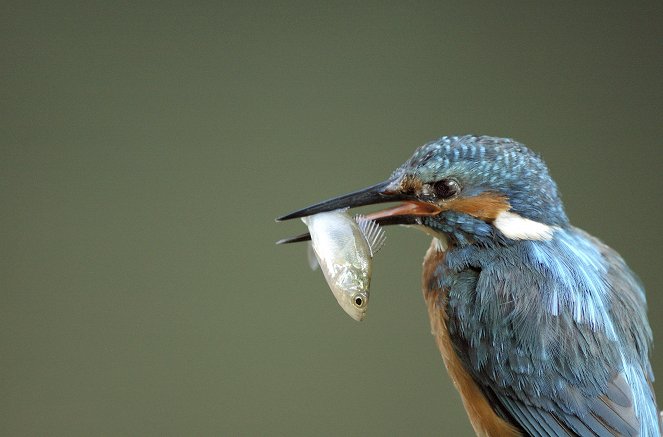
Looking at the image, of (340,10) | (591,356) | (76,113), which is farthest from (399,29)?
(591,356)

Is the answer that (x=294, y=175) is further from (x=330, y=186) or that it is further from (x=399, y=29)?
(x=399, y=29)

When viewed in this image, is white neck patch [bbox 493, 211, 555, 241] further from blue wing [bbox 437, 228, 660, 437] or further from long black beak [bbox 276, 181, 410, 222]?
long black beak [bbox 276, 181, 410, 222]

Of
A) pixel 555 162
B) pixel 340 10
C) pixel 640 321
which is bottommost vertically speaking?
pixel 640 321

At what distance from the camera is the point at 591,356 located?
1.39 metres

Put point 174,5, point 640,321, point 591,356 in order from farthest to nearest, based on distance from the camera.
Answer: point 174,5 < point 640,321 < point 591,356

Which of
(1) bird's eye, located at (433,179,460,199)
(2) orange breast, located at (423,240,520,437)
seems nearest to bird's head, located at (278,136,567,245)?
(1) bird's eye, located at (433,179,460,199)

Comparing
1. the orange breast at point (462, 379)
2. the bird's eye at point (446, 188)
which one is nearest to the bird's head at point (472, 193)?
the bird's eye at point (446, 188)

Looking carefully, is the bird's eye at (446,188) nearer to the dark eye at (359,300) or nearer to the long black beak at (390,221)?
the long black beak at (390,221)

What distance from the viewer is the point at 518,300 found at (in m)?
1.43

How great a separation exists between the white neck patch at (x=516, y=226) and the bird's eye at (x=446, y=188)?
9 cm

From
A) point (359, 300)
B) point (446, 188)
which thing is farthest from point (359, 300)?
point (446, 188)

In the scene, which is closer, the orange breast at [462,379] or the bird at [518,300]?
the bird at [518,300]

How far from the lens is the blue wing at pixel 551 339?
1388 millimetres

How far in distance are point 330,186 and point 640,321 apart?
159 cm
